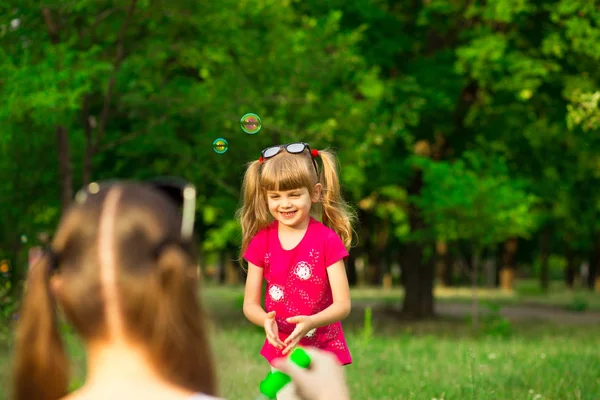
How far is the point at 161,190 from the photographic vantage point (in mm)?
1649

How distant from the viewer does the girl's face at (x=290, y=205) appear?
13.9 feet

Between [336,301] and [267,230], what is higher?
[267,230]

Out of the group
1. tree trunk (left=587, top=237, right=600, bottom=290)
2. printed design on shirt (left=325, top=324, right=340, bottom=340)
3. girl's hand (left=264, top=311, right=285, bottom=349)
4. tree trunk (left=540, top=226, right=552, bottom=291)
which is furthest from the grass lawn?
tree trunk (left=587, top=237, right=600, bottom=290)

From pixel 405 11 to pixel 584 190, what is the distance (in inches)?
249

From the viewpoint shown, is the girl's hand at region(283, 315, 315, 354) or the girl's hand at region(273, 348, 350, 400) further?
the girl's hand at region(283, 315, 315, 354)

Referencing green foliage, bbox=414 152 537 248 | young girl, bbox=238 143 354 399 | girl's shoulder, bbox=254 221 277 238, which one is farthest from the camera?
green foliage, bbox=414 152 537 248

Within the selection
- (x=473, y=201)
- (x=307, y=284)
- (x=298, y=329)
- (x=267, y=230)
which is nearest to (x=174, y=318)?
(x=298, y=329)

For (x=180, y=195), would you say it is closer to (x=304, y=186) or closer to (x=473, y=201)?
(x=304, y=186)

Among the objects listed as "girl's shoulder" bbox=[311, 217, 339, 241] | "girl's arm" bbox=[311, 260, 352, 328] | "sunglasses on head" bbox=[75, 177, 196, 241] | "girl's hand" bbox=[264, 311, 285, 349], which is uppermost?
"sunglasses on head" bbox=[75, 177, 196, 241]

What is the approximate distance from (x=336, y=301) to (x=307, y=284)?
197 mm

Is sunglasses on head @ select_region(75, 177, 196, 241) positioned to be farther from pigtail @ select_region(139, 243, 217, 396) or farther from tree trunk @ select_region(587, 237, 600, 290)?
tree trunk @ select_region(587, 237, 600, 290)

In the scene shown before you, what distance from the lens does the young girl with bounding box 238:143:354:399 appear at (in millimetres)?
4172

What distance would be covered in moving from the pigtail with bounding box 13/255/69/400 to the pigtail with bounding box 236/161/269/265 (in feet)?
8.89

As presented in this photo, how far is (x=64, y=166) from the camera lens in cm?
1417
